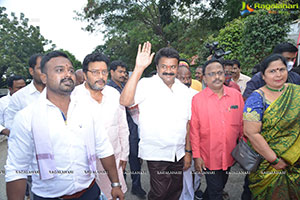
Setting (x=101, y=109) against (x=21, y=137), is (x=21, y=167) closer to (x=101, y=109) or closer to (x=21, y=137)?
(x=21, y=137)

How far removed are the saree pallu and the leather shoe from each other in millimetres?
2001

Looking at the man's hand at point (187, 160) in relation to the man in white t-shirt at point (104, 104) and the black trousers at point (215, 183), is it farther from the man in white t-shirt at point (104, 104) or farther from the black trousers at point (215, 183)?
the man in white t-shirt at point (104, 104)

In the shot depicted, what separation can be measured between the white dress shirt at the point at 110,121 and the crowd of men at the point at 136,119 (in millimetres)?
13

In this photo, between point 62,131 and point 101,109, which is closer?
point 62,131

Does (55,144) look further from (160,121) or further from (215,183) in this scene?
(215,183)

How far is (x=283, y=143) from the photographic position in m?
2.41

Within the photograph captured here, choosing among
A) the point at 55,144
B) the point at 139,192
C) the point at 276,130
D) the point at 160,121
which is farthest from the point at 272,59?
the point at 139,192

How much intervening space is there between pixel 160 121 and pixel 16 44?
28.5 meters

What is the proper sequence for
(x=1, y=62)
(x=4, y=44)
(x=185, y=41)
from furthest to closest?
(x=4, y=44)
(x=1, y=62)
(x=185, y=41)

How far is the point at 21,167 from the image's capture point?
1672mm

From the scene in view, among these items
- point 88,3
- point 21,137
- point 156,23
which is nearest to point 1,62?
point 88,3

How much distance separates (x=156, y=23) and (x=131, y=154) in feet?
47.1

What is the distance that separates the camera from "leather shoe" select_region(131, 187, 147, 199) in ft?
12.4

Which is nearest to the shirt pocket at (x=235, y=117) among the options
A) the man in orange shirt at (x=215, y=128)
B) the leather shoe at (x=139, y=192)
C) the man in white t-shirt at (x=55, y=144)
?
the man in orange shirt at (x=215, y=128)
